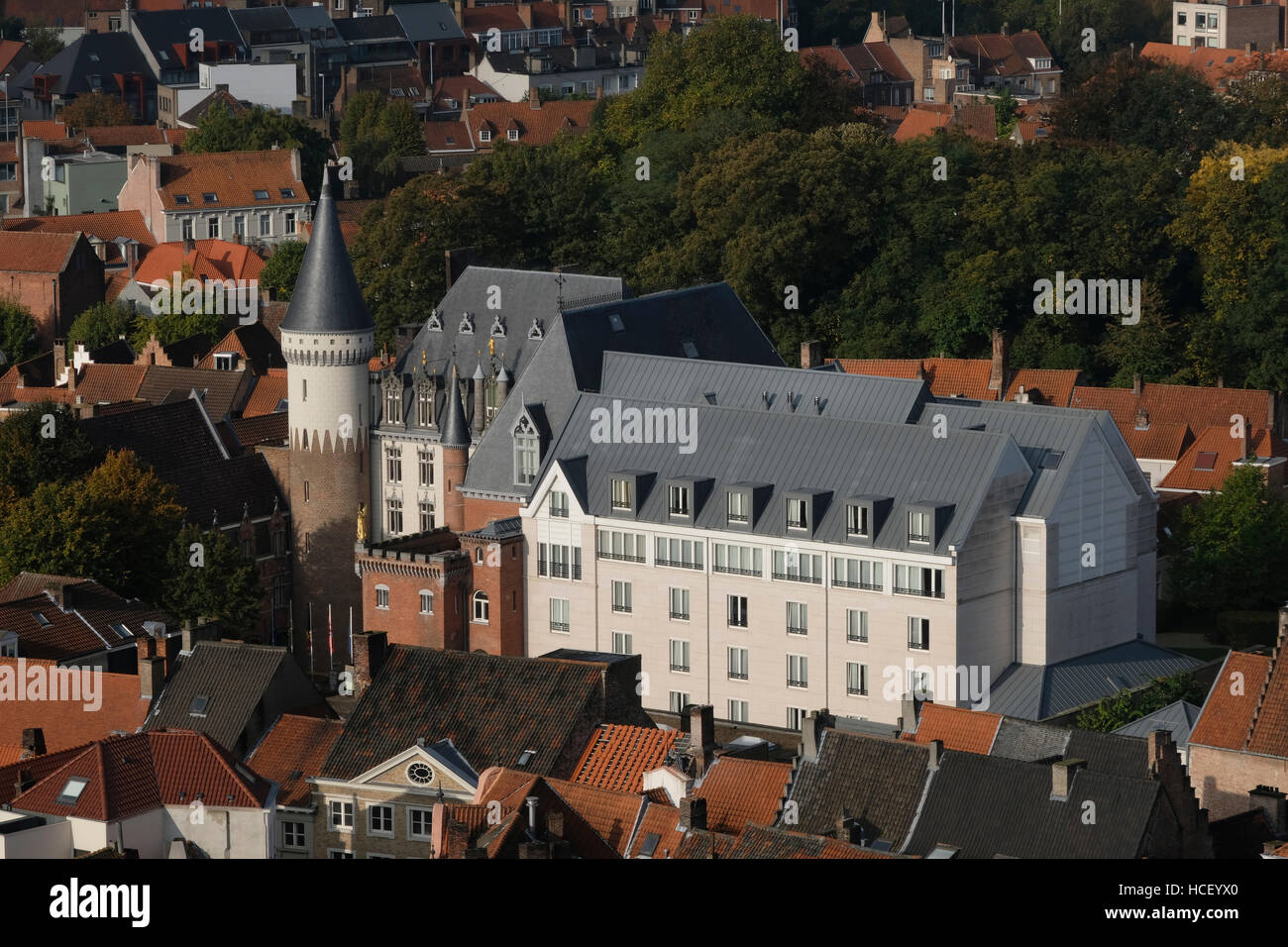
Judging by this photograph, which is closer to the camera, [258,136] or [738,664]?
[738,664]

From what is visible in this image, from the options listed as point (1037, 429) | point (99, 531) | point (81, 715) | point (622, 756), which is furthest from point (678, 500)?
point (622, 756)

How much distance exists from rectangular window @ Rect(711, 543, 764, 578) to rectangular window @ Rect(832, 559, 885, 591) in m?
2.30

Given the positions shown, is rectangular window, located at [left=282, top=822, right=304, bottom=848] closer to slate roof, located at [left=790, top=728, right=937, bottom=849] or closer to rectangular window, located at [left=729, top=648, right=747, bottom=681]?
slate roof, located at [left=790, top=728, right=937, bottom=849]

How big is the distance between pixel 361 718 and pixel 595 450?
20.0 m

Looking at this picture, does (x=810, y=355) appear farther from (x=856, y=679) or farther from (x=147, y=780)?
(x=147, y=780)

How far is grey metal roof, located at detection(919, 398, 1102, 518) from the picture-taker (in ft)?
217

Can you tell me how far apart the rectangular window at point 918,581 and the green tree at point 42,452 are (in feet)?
84.9

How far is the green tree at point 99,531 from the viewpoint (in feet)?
236

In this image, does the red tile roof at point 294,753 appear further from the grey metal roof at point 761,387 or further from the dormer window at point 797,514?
the grey metal roof at point 761,387

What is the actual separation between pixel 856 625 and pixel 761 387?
11089mm

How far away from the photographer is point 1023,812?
44.2 metres

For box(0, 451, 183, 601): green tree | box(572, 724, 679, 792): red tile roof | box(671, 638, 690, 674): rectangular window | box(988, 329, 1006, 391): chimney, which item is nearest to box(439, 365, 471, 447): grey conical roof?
box(0, 451, 183, 601): green tree
